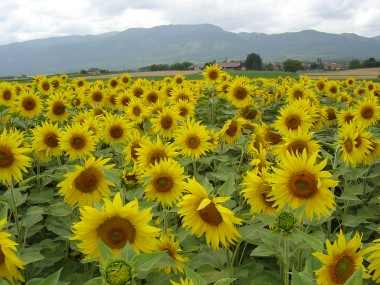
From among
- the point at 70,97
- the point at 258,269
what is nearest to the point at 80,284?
the point at 258,269

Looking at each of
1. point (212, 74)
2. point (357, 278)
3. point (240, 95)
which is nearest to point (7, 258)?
point (357, 278)

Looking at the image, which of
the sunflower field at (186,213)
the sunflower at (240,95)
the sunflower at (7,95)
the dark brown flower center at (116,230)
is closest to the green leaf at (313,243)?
the sunflower field at (186,213)

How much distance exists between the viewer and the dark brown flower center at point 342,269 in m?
2.43

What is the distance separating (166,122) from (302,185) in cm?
352

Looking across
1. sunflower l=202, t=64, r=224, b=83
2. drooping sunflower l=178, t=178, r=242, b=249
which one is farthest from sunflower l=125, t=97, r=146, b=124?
drooping sunflower l=178, t=178, r=242, b=249

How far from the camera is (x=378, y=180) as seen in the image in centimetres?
542

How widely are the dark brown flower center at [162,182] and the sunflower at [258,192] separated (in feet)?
2.17

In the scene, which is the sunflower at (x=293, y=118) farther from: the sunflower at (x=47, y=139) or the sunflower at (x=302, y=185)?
the sunflower at (x=47, y=139)

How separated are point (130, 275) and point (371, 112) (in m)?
5.97

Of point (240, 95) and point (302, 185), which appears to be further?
point (240, 95)

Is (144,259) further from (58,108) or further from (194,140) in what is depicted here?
(58,108)

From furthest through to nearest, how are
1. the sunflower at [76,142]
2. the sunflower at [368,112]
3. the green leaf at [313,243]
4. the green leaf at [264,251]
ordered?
the sunflower at [368,112], the sunflower at [76,142], the green leaf at [264,251], the green leaf at [313,243]

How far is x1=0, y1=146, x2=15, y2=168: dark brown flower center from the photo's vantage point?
359 cm

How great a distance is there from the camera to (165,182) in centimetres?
348
